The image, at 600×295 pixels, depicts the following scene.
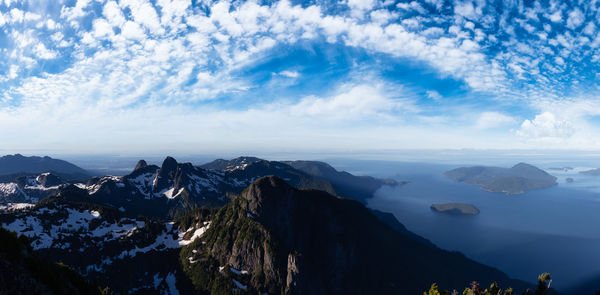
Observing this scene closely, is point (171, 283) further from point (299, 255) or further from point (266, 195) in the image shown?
point (299, 255)

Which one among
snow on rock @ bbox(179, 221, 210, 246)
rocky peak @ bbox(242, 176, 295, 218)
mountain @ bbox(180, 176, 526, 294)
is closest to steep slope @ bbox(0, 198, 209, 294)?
snow on rock @ bbox(179, 221, 210, 246)

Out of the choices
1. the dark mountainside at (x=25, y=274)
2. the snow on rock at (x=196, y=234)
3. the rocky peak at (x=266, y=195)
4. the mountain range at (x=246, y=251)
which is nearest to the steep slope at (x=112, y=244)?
the snow on rock at (x=196, y=234)

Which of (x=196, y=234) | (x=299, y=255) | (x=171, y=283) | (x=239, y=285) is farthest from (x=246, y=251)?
(x=196, y=234)

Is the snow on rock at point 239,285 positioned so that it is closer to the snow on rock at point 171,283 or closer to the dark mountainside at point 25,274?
the snow on rock at point 171,283

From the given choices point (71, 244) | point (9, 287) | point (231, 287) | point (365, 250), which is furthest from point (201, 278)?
point (9, 287)

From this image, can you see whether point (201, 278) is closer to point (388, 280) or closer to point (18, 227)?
point (388, 280)

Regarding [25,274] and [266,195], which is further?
[266,195]
